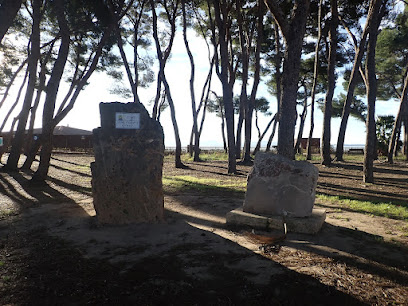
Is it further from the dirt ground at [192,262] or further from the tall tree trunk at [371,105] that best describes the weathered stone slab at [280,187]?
the tall tree trunk at [371,105]

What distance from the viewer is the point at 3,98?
1515 centimetres

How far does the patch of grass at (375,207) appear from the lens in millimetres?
4613

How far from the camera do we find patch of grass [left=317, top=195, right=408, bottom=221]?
4.61 m

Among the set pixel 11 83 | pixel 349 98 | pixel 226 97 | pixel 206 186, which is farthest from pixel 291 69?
pixel 11 83

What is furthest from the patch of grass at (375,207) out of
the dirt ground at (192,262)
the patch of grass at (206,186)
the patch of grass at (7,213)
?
the patch of grass at (7,213)

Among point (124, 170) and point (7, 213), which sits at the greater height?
point (124, 170)

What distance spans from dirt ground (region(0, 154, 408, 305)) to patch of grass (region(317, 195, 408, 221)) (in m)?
0.31

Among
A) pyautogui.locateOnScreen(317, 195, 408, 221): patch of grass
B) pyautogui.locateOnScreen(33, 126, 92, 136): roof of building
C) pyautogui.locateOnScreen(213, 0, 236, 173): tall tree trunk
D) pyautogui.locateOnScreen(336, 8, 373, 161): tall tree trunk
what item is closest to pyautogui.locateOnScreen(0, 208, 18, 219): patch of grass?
pyautogui.locateOnScreen(317, 195, 408, 221): patch of grass

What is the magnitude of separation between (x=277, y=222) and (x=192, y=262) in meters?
1.52

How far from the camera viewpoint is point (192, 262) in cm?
266

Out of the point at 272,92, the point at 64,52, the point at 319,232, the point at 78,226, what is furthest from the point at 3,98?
the point at 272,92

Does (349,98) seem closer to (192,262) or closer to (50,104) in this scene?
(50,104)

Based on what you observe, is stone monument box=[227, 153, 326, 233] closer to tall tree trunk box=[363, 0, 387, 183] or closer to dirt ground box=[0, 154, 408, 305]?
dirt ground box=[0, 154, 408, 305]

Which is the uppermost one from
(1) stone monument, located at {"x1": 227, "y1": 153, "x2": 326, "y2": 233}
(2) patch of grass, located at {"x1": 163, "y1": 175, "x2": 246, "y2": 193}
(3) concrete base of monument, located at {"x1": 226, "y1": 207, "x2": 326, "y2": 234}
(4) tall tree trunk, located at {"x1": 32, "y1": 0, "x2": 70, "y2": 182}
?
(4) tall tree trunk, located at {"x1": 32, "y1": 0, "x2": 70, "y2": 182}
